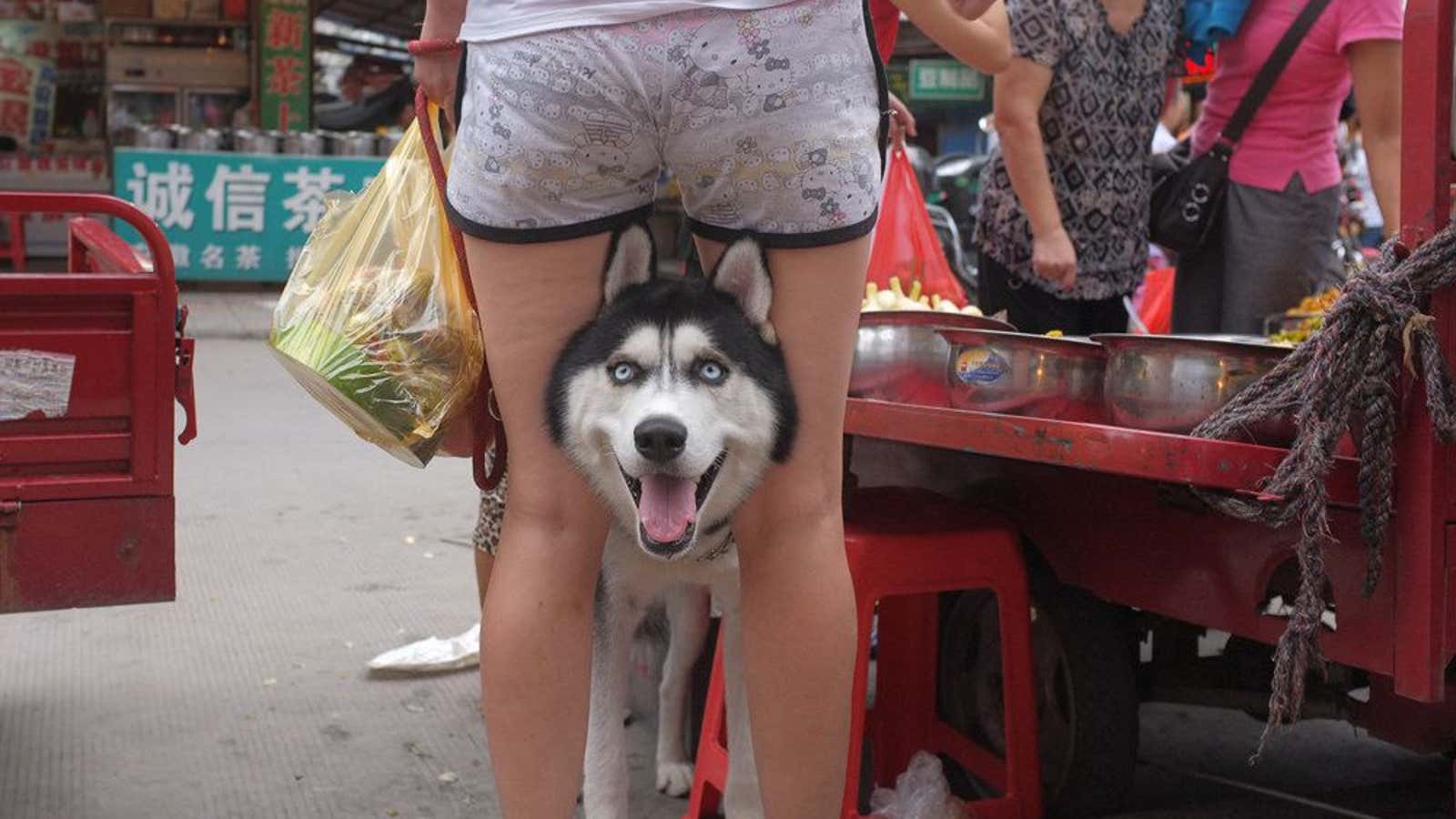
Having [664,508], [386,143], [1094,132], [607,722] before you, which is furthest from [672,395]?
[386,143]

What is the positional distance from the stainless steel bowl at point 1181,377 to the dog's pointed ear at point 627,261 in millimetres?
910

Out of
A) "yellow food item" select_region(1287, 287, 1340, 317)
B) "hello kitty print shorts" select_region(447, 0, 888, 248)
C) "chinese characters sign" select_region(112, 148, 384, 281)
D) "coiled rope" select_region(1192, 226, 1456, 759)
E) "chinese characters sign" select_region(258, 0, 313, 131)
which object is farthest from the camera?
"chinese characters sign" select_region(258, 0, 313, 131)

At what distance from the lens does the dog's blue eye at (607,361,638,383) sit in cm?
208

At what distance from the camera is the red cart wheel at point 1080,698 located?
2906mm

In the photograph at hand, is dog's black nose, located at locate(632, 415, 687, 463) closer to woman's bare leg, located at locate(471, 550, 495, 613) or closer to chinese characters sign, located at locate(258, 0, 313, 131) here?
woman's bare leg, located at locate(471, 550, 495, 613)

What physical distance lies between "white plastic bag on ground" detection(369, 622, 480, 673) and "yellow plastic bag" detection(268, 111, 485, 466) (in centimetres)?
143

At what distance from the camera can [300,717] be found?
140 inches

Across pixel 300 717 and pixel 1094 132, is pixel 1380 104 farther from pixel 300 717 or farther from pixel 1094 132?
pixel 300 717

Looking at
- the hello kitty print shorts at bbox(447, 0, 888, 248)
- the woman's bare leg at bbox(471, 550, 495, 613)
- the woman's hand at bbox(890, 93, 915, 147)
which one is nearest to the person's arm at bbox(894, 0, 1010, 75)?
the woman's hand at bbox(890, 93, 915, 147)

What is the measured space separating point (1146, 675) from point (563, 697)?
59.5 inches

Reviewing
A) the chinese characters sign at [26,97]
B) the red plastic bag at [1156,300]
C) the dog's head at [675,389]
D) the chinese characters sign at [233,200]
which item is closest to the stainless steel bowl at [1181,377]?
the dog's head at [675,389]

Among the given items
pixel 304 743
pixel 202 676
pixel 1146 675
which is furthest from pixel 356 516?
pixel 1146 675

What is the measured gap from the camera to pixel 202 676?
3822 millimetres

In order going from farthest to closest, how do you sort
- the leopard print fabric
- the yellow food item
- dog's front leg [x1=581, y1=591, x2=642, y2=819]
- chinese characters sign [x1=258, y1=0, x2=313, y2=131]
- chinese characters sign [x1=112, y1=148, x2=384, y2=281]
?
chinese characters sign [x1=258, y1=0, x2=313, y2=131], chinese characters sign [x1=112, y1=148, x2=384, y2=281], the yellow food item, the leopard print fabric, dog's front leg [x1=581, y1=591, x2=642, y2=819]
